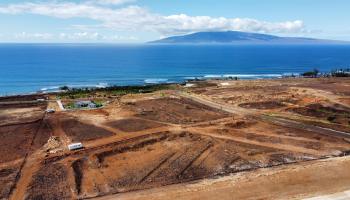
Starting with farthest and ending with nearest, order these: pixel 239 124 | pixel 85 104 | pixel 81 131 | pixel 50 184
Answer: pixel 85 104 → pixel 239 124 → pixel 81 131 → pixel 50 184

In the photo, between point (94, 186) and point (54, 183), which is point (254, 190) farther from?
point (54, 183)

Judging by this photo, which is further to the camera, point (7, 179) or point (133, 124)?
point (133, 124)

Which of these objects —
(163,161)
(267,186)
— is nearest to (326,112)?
(267,186)

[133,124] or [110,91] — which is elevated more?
[110,91]

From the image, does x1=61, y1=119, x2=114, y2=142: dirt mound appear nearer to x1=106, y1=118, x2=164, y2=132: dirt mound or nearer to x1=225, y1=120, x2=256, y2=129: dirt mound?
x1=106, y1=118, x2=164, y2=132: dirt mound

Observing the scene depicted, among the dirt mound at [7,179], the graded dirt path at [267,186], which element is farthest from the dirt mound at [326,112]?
the dirt mound at [7,179]

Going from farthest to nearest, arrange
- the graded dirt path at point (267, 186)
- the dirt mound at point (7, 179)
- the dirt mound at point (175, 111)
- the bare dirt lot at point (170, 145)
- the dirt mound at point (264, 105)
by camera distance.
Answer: the dirt mound at point (264, 105) < the dirt mound at point (175, 111) < the bare dirt lot at point (170, 145) < the dirt mound at point (7, 179) < the graded dirt path at point (267, 186)

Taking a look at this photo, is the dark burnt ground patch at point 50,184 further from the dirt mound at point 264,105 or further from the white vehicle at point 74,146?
the dirt mound at point 264,105

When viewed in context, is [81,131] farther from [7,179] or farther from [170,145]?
[7,179]
